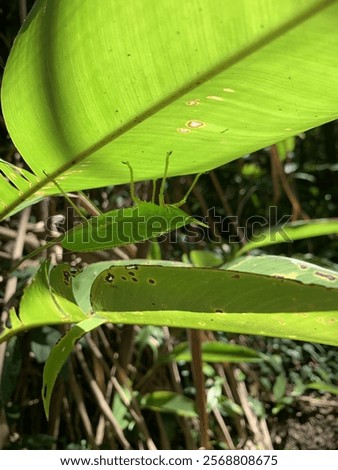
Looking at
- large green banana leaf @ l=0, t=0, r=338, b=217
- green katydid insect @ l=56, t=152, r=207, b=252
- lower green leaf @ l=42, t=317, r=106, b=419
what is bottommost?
lower green leaf @ l=42, t=317, r=106, b=419

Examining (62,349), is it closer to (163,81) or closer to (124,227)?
(124,227)

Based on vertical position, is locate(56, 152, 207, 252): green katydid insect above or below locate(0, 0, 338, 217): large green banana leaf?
below

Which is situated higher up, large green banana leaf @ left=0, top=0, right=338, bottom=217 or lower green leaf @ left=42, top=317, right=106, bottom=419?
large green banana leaf @ left=0, top=0, right=338, bottom=217

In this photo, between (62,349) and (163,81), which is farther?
(62,349)

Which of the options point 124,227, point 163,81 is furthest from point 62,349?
point 163,81

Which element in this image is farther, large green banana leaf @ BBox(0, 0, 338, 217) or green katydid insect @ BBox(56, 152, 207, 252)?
green katydid insect @ BBox(56, 152, 207, 252)
